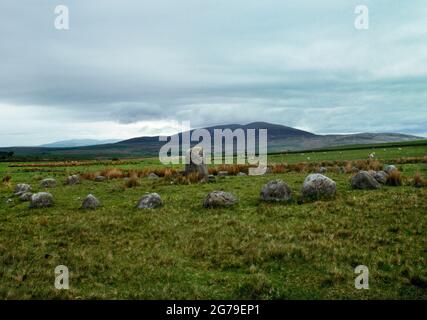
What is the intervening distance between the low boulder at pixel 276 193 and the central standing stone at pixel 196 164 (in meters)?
11.5

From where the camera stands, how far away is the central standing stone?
32062 millimetres

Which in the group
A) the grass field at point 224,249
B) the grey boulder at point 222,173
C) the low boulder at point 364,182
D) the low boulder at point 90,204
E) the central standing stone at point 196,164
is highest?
the central standing stone at point 196,164

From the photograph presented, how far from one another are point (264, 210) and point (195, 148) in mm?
16285

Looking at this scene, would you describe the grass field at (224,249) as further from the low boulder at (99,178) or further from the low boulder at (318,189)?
the low boulder at (99,178)

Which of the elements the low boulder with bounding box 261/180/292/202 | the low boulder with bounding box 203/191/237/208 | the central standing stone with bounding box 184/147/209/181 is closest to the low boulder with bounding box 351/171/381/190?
the low boulder with bounding box 261/180/292/202

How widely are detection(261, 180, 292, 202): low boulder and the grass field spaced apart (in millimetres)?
613

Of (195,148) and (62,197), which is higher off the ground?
(195,148)

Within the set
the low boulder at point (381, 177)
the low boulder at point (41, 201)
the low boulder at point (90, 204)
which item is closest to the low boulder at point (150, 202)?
the low boulder at point (90, 204)

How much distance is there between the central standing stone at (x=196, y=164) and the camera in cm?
3206

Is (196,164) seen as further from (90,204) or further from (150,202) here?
(90,204)

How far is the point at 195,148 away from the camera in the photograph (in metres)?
33.4

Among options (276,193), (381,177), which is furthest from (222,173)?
(276,193)

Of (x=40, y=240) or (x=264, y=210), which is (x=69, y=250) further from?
(x=264, y=210)
